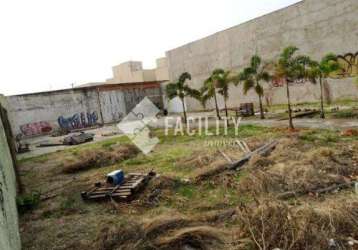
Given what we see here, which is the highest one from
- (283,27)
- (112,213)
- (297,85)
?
(283,27)

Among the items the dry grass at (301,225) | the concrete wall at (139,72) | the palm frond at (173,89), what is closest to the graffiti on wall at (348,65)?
the palm frond at (173,89)

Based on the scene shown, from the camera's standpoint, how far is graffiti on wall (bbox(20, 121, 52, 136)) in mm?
24281

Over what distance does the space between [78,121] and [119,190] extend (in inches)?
884

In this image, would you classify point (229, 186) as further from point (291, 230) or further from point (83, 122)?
point (83, 122)

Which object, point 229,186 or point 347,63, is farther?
point 347,63

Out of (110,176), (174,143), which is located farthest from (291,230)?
(174,143)

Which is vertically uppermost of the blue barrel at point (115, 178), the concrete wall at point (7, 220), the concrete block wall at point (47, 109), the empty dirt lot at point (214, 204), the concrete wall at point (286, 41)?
the concrete wall at point (286, 41)

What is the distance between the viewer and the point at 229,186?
253 inches

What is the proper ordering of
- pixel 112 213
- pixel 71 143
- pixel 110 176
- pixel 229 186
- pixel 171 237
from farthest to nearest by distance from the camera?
1. pixel 71 143
2. pixel 110 176
3. pixel 229 186
4. pixel 112 213
5. pixel 171 237

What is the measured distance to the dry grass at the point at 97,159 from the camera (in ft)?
33.2

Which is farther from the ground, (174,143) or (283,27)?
(283,27)

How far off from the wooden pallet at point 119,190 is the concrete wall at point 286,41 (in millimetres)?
16494

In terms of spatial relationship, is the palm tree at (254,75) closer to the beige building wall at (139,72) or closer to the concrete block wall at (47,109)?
the concrete block wall at (47,109)

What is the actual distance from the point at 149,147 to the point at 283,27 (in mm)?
15174
